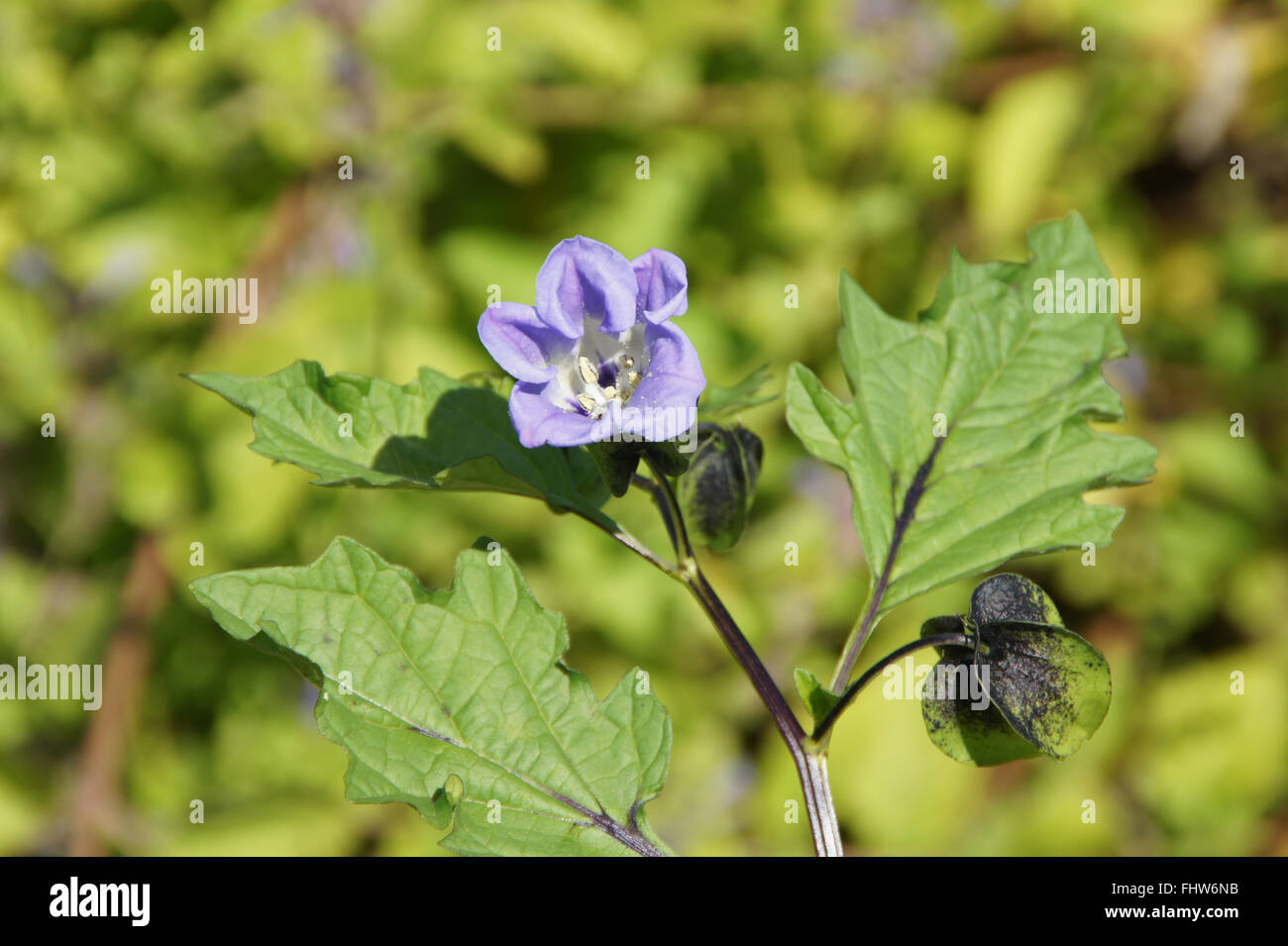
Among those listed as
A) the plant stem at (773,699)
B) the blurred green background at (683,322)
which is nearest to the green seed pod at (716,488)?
the plant stem at (773,699)

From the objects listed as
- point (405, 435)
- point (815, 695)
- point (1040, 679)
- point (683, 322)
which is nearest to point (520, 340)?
point (405, 435)

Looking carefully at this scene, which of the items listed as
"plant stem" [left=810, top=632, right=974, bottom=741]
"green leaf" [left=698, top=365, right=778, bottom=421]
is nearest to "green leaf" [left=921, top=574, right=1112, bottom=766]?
"plant stem" [left=810, top=632, right=974, bottom=741]

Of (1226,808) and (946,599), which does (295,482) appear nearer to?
(946,599)

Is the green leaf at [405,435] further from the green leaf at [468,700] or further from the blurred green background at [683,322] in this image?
the blurred green background at [683,322]

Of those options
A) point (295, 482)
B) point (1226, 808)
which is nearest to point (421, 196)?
point (295, 482)

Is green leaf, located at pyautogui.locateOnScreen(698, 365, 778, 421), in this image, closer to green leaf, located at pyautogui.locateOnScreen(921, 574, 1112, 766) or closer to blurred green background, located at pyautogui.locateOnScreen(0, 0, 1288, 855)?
green leaf, located at pyautogui.locateOnScreen(921, 574, 1112, 766)
